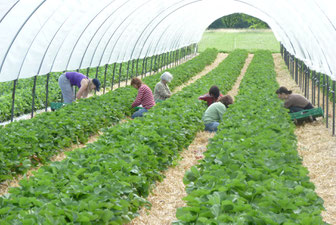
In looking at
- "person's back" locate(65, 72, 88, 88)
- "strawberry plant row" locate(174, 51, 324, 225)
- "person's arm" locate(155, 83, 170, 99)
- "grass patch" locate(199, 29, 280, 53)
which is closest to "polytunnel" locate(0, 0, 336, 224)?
"strawberry plant row" locate(174, 51, 324, 225)

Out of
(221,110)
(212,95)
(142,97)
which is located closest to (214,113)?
(221,110)

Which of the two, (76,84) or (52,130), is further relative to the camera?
(76,84)

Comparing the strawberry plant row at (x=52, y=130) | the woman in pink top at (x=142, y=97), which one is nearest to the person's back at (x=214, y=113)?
the woman in pink top at (x=142, y=97)

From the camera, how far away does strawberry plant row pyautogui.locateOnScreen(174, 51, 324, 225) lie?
124 inches

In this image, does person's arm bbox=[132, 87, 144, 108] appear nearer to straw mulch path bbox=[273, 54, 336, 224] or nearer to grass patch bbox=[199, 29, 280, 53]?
straw mulch path bbox=[273, 54, 336, 224]

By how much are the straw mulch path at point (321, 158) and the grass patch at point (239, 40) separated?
39.8 meters

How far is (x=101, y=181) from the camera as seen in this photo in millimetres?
4098

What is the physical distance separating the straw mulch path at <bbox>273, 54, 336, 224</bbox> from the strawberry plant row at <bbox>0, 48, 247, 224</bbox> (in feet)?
7.25

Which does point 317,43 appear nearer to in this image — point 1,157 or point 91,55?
point 91,55

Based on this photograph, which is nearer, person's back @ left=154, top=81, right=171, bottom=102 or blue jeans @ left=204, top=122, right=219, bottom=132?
blue jeans @ left=204, top=122, right=219, bottom=132

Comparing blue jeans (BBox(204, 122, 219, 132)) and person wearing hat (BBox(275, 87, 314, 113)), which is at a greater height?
person wearing hat (BBox(275, 87, 314, 113))

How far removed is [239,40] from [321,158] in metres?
52.3

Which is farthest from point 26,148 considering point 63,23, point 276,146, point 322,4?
point 322,4

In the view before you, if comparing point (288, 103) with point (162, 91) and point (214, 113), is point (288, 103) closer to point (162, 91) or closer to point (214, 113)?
point (214, 113)
